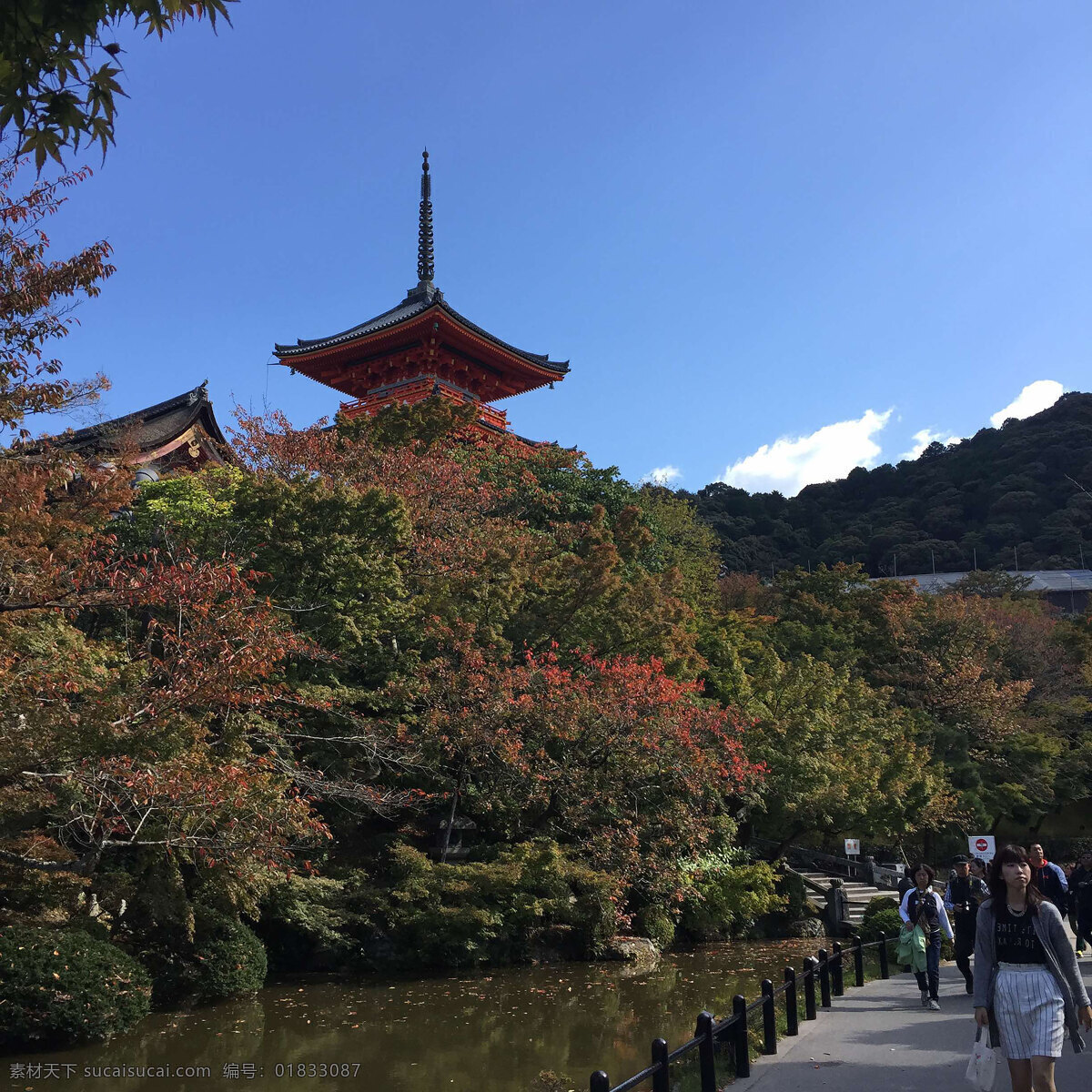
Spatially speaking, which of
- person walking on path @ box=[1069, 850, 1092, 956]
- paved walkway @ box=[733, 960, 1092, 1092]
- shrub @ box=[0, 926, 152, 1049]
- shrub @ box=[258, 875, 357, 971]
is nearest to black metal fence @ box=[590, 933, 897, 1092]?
paved walkway @ box=[733, 960, 1092, 1092]

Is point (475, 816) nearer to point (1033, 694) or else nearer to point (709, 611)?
point (709, 611)

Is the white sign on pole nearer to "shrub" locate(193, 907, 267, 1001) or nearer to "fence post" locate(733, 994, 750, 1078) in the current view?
"fence post" locate(733, 994, 750, 1078)

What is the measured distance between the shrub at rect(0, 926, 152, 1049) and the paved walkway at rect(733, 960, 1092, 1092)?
6.16m

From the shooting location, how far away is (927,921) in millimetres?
9438

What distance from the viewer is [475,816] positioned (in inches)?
612

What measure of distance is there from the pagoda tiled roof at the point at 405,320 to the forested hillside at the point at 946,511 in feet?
124

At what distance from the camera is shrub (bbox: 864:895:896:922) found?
1750cm

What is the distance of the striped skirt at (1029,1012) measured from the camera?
4539 mm

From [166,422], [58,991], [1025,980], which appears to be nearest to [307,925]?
[58,991]

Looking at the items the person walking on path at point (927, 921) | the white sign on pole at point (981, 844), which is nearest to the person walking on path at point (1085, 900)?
the person walking on path at point (927, 921)

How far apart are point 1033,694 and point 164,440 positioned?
93.1ft

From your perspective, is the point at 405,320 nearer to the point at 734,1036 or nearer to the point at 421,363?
the point at 421,363

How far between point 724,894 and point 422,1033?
827 centimetres

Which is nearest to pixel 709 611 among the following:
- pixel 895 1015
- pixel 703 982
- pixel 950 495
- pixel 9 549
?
pixel 703 982
